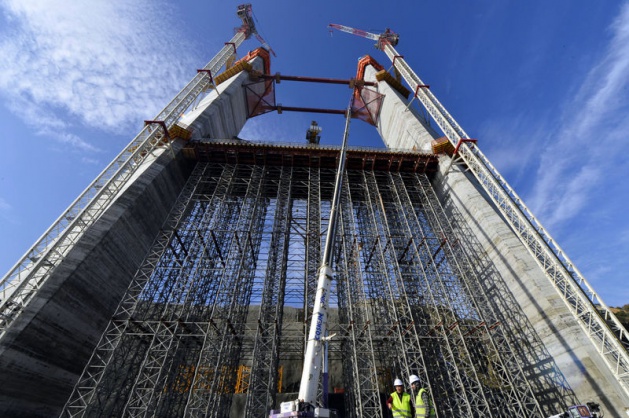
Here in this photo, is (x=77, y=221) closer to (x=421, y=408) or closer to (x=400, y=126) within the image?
(x=421, y=408)

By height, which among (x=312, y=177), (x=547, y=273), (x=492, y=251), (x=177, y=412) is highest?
(x=312, y=177)

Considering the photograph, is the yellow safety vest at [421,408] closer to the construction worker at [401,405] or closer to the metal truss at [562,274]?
the construction worker at [401,405]

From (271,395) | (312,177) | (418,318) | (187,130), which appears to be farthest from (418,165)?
(271,395)

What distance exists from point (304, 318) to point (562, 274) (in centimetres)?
1275

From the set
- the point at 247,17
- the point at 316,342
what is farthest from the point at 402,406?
the point at 247,17

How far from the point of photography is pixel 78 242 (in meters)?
15.4

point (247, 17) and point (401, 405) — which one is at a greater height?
point (247, 17)

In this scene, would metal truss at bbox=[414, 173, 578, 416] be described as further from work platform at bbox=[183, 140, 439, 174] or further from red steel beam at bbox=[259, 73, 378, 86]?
red steel beam at bbox=[259, 73, 378, 86]

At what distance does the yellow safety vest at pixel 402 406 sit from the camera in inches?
240

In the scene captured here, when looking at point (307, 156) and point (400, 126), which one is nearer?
point (307, 156)

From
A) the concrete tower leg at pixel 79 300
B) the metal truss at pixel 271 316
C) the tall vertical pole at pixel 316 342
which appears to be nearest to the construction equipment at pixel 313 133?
the metal truss at pixel 271 316

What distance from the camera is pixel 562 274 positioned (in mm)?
14609

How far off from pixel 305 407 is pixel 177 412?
15.5 meters

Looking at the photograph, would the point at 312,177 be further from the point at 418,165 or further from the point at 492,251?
the point at 492,251
